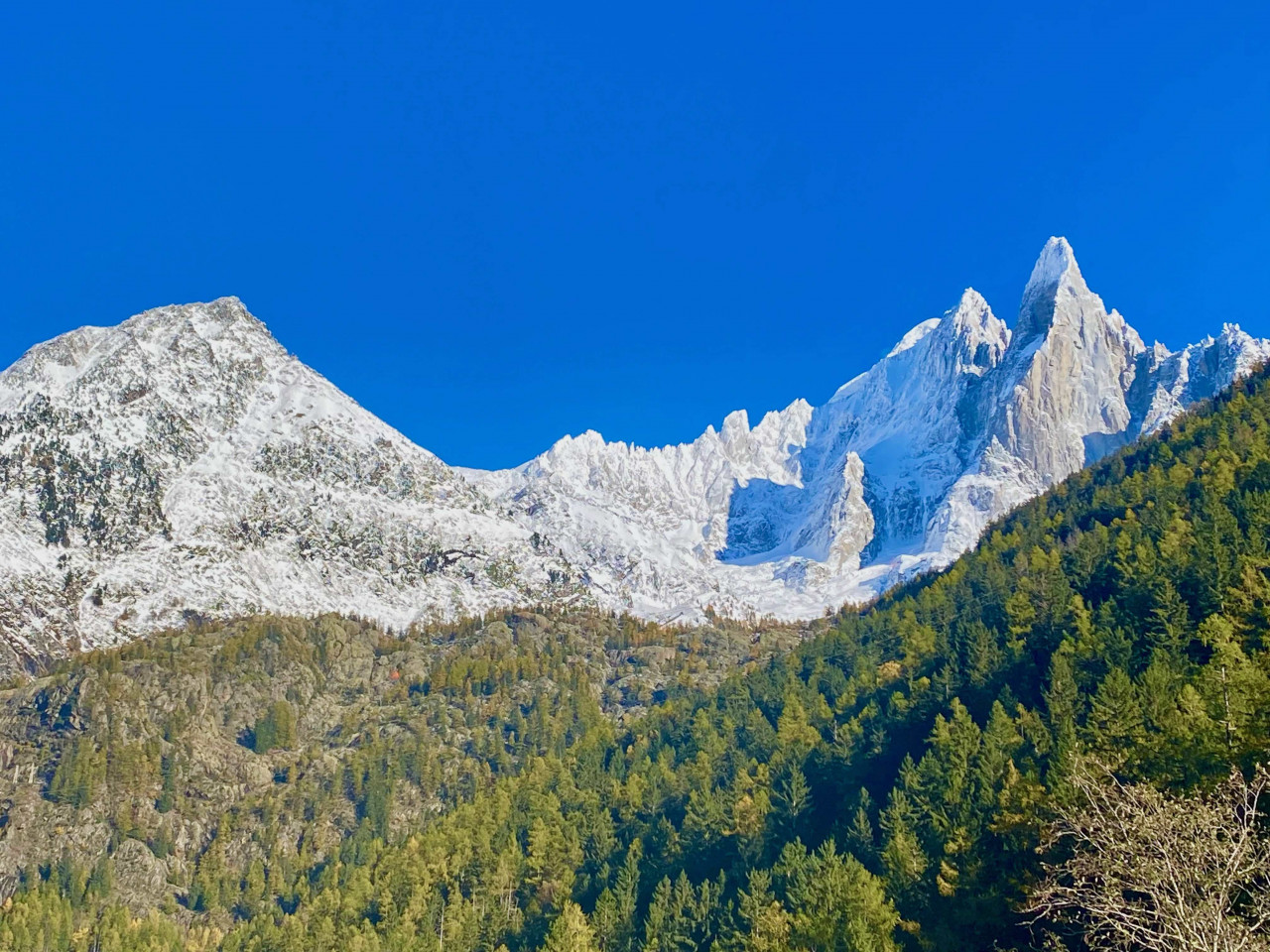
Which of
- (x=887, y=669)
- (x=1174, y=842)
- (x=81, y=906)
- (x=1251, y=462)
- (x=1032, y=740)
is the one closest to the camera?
(x=1174, y=842)

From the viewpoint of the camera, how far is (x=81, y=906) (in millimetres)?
154625

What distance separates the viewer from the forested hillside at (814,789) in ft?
244

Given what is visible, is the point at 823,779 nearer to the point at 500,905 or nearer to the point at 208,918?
the point at 500,905

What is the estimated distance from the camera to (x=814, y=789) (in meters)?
114

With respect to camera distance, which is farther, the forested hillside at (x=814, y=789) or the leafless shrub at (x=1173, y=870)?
the forested hillside at (x=814, y=789)

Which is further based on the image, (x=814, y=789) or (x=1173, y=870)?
(x=814, y=789)

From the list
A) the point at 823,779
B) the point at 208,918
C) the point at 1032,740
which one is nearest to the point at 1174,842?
the point at 1032,740

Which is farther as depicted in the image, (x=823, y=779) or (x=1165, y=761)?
(x=823, y=779)

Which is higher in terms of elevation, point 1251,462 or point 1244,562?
point 1251,462

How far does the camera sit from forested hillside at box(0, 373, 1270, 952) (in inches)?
2928

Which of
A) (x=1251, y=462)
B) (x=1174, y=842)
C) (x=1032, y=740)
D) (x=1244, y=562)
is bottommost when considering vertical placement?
(x=1174, y=842)

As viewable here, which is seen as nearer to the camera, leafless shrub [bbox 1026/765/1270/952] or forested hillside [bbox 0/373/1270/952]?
leafless shrub [bbox 1026/765/1270/952]

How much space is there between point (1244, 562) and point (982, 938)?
44477 mm

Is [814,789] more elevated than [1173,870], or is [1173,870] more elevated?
[814,789]
